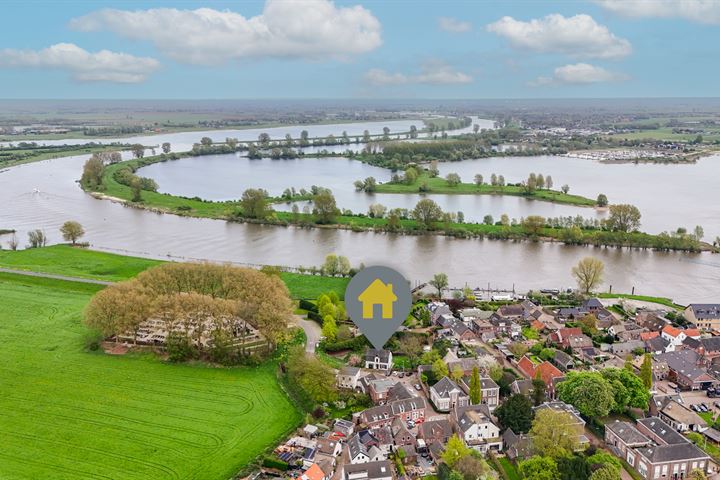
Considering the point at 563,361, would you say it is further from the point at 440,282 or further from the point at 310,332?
the point at 310,332

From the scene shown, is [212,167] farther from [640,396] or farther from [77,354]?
[640,396]

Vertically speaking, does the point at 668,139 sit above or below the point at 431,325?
above

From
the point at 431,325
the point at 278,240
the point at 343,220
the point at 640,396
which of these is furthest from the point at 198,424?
the point at 343,220

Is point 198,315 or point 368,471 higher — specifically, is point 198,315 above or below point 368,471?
above

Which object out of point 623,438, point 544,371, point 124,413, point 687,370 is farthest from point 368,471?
point 687,370

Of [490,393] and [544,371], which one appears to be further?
[544,371]
